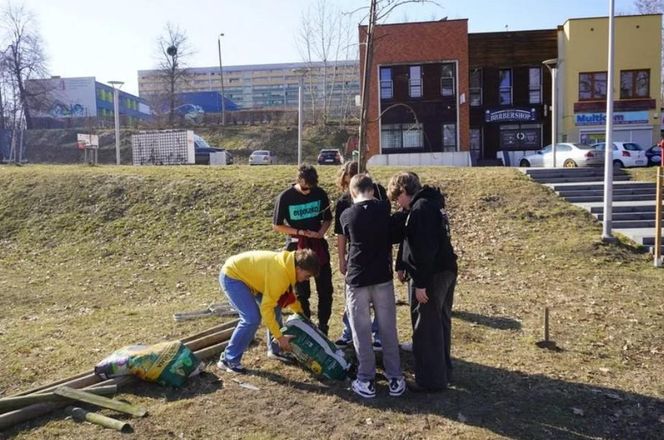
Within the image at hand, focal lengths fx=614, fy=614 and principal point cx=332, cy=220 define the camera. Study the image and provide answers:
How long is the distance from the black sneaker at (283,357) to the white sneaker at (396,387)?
1.09m

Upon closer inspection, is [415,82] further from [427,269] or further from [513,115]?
[427,269]

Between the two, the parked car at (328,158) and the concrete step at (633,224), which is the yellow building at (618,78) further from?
the concrete step at (633,224)

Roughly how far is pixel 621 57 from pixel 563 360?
124 feet

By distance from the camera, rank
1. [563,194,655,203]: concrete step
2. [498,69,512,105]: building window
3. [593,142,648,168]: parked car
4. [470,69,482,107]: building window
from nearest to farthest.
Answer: [563,194,655,203]: concrete step, [593,142,648,168]: parked car, [498,69,512,105]: building window, [470,69,482,107]: building window

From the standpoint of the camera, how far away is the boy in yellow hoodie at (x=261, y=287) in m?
4.70

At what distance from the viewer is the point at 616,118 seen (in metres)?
38.2

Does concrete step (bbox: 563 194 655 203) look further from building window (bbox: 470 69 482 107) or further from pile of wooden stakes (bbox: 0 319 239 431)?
building window (bbox: 470 69 482 107)

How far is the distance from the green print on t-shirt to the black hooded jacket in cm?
133

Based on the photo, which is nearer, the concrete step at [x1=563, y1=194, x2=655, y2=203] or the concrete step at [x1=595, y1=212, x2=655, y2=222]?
the concrete step at [x1=595, y1=212, x2=655, y2=222]

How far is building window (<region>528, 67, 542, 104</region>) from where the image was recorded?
38969 millimetres

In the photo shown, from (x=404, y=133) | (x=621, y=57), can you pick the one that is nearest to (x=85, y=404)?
(x=404, y=133)

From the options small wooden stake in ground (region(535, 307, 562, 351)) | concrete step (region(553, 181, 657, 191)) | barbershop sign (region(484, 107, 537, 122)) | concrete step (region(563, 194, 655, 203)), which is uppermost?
barbershop sign (region(484, 107, 537, 122))

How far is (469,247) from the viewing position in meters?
12.1

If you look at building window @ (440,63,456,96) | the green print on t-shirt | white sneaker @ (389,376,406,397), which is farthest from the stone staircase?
building window @ (440,63,456,96)
